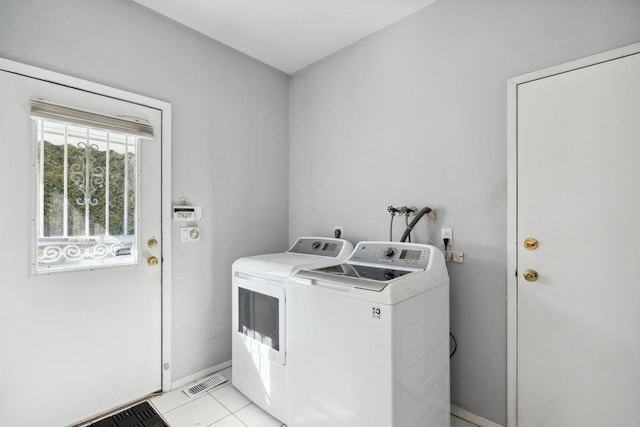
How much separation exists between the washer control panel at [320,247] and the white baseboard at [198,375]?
1129mm

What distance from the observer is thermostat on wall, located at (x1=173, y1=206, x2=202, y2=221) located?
86.9 inches

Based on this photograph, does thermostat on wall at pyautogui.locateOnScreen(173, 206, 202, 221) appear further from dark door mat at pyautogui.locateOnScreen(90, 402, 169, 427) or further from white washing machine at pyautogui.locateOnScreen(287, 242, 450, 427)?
dark door mat at pyautogui.locateOnScreen(90, 402, 169, 427)

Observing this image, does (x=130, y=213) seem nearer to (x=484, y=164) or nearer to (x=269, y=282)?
(x=269, y=282)

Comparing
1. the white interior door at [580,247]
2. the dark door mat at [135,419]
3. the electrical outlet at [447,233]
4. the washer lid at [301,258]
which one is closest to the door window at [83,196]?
the washer lid at [301,258]

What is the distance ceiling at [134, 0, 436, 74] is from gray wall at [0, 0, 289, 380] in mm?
139

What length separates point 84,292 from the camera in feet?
5.98

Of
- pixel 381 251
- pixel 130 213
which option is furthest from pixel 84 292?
pixel 381 251

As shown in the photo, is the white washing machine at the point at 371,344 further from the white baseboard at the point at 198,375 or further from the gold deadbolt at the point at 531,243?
the white baseboard at the point at 198,375

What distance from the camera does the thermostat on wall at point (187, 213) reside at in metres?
2.21

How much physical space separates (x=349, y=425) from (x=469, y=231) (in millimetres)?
1306

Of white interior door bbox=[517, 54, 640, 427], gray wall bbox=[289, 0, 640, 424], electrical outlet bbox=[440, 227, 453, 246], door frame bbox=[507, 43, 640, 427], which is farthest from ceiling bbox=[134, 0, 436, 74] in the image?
electrical outlet bbox=[440, 227, 453, 246]

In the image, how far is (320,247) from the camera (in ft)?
8.00

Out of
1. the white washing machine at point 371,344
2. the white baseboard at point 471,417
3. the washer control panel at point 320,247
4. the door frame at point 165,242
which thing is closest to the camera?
the white washing machine at point 371,344

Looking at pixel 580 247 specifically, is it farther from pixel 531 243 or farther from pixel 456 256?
pixel 456 256
